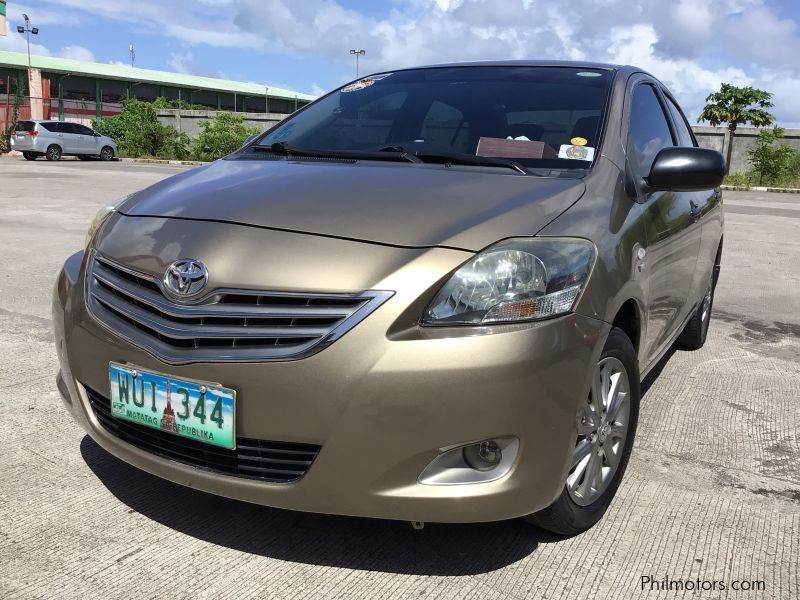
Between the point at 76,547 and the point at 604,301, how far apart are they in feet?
5.55

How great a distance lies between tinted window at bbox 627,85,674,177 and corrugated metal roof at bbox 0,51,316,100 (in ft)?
164

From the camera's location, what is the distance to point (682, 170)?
2773mm

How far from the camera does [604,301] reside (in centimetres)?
222

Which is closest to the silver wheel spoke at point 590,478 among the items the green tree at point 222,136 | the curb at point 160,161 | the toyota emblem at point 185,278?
the toyota emblem at point 185,278

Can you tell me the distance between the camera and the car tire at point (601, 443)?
229cm

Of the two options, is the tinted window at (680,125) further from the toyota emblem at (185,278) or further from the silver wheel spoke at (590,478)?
the toyota emblem at (185,278)

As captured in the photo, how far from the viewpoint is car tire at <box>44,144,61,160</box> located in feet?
90.5

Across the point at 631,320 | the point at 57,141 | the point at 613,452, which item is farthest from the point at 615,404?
the point at 57,141

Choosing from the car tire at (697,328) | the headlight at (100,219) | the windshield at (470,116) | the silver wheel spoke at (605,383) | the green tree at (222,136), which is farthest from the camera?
the green tree at (222,136)

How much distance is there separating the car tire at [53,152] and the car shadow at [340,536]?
92.3 ft

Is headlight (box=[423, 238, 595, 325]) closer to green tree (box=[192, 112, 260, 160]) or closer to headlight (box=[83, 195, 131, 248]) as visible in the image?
headlight (box=[83, 195, 131, 248])

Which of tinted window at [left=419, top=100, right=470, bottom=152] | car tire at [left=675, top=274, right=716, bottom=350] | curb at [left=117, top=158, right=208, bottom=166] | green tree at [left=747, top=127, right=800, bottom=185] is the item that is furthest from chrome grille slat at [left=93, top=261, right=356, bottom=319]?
curb at [left=117, top=158, right=208, bottom=166]

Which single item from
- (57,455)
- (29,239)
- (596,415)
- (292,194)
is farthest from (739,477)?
(29,239)

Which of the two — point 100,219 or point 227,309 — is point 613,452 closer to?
point 227,309
